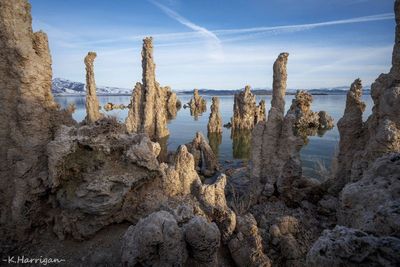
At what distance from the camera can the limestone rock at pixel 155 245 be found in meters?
5.27

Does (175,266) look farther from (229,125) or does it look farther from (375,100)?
(229,125)

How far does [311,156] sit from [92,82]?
27746mm

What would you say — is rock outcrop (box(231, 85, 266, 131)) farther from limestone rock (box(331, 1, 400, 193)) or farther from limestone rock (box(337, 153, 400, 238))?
limestone rock (box(337, 153, 400, 238))

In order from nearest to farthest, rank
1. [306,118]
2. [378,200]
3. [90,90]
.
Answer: [378,200], [90,90], [306,118]

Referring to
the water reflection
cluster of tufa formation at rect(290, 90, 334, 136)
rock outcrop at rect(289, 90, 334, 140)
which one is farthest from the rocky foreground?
cluster of tufa formation at rect(290, 90, 334, 136)

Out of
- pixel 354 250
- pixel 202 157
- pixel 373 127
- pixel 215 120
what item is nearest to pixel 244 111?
pixel 215 120

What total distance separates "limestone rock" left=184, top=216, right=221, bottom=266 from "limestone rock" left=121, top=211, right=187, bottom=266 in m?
0.22

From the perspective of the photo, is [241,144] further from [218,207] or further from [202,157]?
[218,207]

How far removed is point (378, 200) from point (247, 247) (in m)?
5.36

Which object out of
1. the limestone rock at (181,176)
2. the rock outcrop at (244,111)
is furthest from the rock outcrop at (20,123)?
the rock outcrop at (244,111)

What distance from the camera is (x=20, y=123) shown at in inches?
297

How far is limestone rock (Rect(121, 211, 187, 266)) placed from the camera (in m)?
5.27

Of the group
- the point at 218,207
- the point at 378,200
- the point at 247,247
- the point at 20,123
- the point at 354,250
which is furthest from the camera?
the point at 218,207

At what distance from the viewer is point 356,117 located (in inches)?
456
